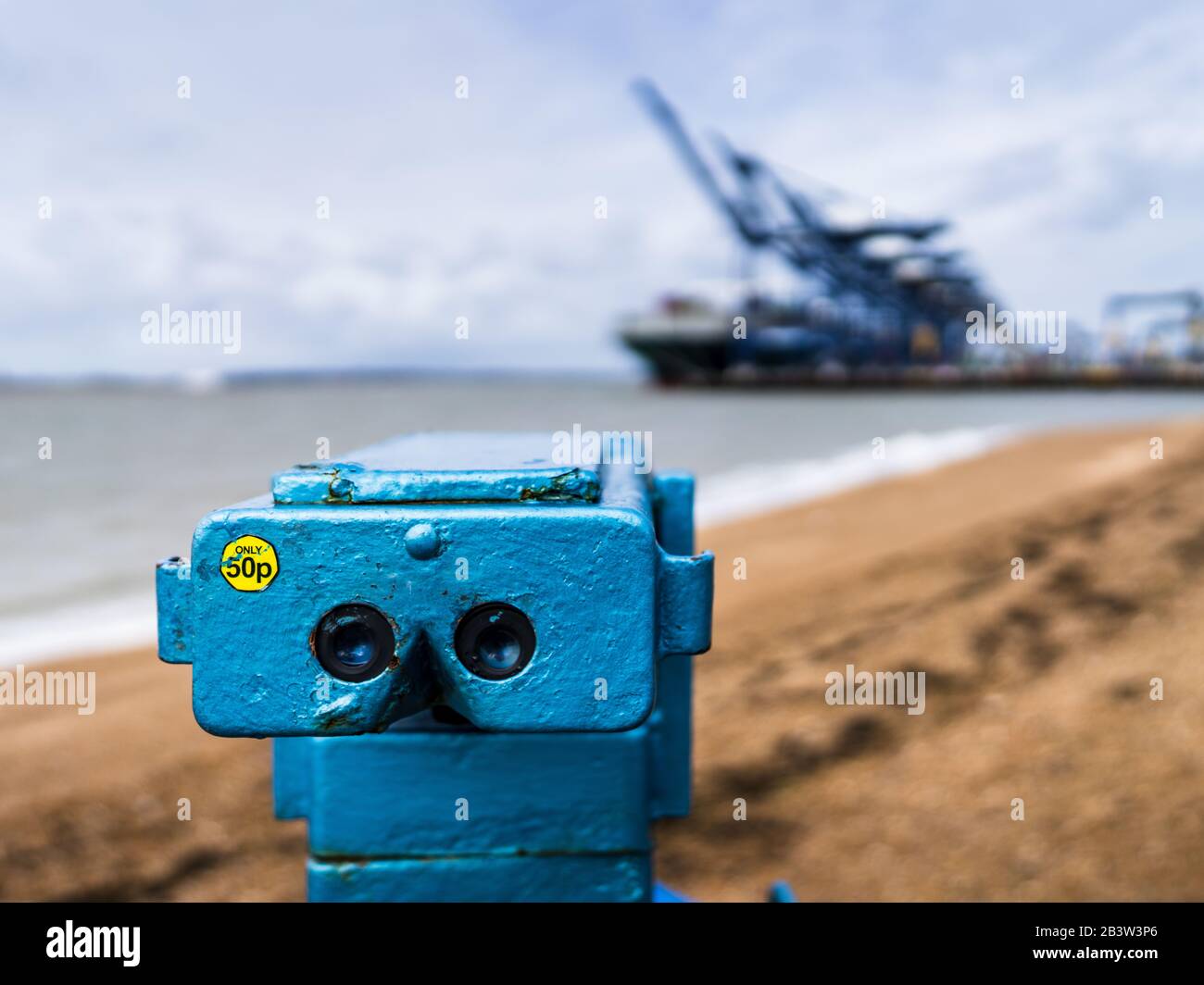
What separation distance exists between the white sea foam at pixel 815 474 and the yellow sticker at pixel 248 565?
11902mm

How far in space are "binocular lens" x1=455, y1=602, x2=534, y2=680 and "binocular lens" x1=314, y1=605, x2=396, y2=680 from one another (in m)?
0.09

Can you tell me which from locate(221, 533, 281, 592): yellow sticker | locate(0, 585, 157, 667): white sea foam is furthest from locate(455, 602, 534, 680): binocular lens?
locate(0, 585, 157, 667): white sea foam

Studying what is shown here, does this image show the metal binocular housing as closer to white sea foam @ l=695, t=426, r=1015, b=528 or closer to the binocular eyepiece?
the binocular eyepiece

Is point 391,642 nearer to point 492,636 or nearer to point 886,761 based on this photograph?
point 492,636

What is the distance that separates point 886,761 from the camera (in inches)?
150

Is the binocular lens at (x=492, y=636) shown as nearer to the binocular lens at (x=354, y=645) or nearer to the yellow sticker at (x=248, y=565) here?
Result: the binocular lens at (x=354, y=645)

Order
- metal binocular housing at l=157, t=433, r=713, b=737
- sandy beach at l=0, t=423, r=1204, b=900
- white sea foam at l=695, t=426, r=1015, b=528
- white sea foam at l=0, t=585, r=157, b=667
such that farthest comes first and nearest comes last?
white sea foam at l=695, t=426, r=1015, b=528 < white sea foam at l=0, t=585, r=157, b=667 < sandy beach at l=0, t=423, r=1204, b=900 < metal binocular housing at l=157, t=433, r=713, b=737

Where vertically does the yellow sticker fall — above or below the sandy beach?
above

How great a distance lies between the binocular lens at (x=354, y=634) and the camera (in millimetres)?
1072

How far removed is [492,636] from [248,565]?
297mm

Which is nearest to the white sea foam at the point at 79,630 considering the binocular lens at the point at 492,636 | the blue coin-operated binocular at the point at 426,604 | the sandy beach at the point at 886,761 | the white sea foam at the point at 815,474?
the sandy beach at the point at 886,761

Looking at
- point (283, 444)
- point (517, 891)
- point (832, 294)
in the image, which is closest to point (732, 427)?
point (283, 444)

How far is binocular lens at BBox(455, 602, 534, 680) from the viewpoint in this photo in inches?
42.3

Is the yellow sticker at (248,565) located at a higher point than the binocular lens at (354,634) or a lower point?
higher
